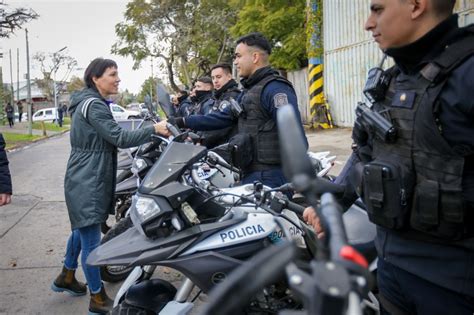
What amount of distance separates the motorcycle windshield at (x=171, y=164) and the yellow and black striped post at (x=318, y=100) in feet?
38.9

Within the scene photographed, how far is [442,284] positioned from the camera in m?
1.61

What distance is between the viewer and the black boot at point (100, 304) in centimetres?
345

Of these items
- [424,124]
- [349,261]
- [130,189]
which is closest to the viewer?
[349,261]

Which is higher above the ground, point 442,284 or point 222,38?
point 222,38

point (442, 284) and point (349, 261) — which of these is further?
point (442, 284)

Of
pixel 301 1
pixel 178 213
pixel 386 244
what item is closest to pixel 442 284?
pixel 386 244

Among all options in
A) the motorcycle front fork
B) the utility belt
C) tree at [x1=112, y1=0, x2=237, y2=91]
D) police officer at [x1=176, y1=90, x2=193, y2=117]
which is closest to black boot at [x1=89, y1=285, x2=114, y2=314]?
the motorcycle front fork

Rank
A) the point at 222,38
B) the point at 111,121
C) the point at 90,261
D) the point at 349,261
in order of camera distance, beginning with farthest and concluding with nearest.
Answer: the point at 222,38 < the point at 111,121 < the point at 90,261 < the point at 349,261

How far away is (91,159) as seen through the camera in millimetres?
3455

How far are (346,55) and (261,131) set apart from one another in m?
10.1

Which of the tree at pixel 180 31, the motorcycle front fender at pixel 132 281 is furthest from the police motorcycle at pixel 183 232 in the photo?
the tree at pixel 180 31

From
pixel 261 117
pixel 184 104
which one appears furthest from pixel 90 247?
pixel 184 104

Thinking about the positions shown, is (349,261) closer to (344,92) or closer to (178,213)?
(178,213)

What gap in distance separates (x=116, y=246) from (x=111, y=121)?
135 cm
